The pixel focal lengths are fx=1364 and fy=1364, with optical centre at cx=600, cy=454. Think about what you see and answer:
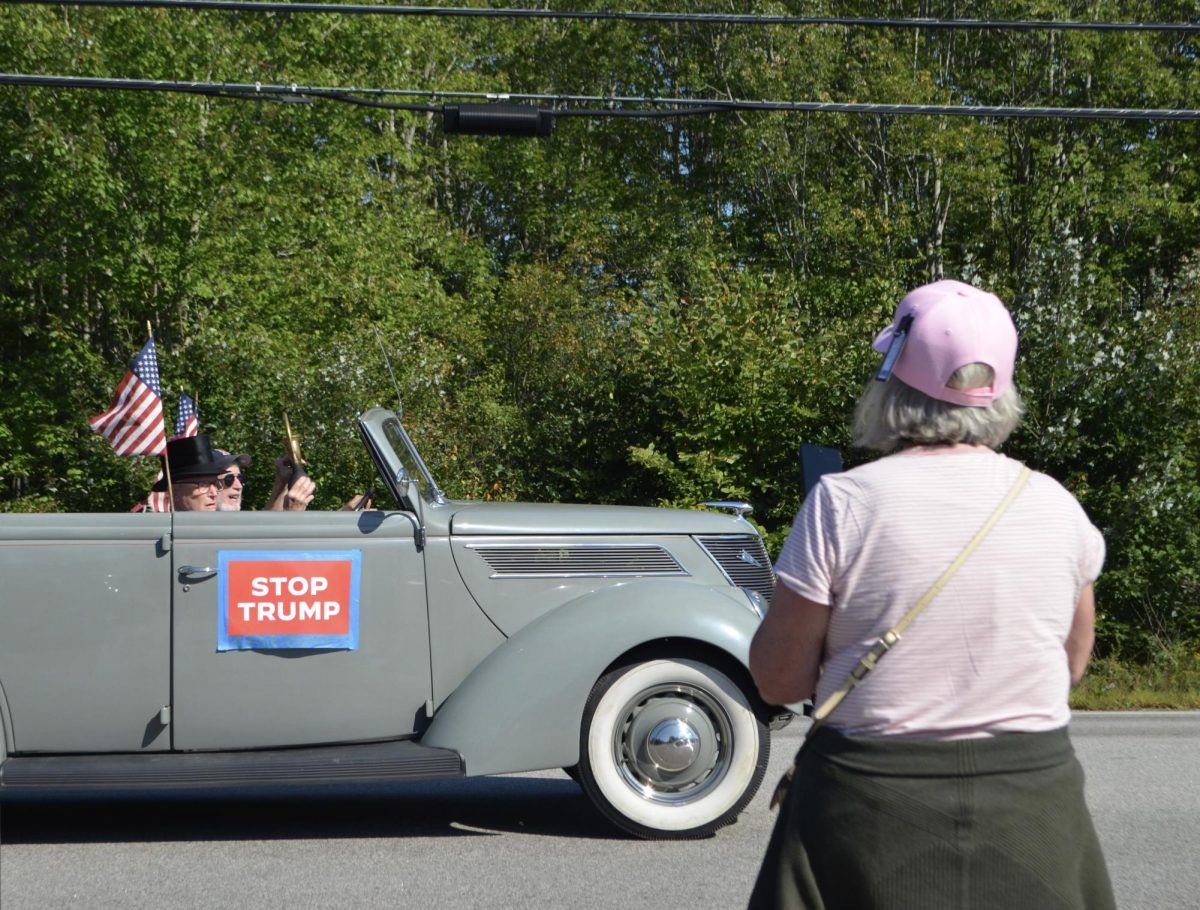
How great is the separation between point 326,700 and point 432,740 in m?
0.47

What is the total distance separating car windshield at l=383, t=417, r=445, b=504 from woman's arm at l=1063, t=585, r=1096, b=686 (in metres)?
3.81

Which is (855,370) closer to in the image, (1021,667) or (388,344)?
(388,344)

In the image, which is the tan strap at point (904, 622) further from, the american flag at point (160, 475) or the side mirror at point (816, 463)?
the american flag at point (160, 475)

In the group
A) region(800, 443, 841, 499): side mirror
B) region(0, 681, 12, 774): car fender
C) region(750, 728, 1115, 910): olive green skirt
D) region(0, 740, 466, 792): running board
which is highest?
region(800, 443, 841, 499): side mirror

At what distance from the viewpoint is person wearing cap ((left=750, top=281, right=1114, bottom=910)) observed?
2.20 meters

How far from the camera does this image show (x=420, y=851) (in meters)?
5.60

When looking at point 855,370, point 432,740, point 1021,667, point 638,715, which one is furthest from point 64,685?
point 855,370

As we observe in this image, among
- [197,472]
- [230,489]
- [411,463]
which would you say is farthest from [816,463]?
[230,489]

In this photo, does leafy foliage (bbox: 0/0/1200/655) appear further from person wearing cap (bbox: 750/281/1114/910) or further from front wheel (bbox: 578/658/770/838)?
person wearing cap (bbox: 750/281/1114/910)

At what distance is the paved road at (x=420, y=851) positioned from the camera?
4.95 metres

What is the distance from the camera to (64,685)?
18.1ft

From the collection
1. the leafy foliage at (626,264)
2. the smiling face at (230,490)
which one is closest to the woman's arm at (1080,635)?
the smiling face at (230,490)

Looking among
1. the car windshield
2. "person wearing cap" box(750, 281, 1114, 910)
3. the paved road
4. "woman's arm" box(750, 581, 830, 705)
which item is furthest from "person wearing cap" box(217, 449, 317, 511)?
"person wearing cap" box(750, 281, 1114, 910)

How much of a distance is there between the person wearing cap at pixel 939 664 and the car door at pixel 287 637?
3.58 m
